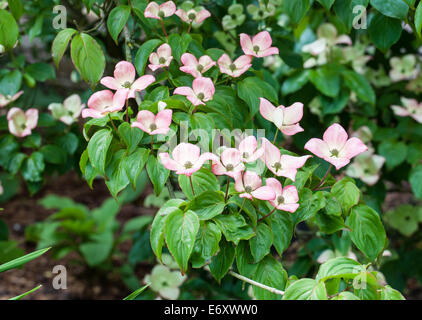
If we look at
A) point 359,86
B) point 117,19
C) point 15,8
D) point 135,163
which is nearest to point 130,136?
point 135,163

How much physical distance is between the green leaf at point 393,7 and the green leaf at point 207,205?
0.44 m

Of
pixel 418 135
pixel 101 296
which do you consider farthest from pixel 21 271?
pixel 418 135

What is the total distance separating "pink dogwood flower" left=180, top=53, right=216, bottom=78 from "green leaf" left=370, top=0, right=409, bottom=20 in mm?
307

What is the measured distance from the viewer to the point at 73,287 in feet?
5.97

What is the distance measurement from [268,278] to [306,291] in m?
0.11

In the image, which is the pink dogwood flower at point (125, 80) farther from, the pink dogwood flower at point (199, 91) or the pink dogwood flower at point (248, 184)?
the pink dogwood flower at point (248, 184)

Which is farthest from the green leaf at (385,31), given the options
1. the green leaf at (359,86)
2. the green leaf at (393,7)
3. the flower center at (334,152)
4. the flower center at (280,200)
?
the flower center at (280,200)

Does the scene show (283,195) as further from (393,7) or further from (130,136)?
(393,7)

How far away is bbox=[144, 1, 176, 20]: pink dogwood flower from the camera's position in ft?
2.42

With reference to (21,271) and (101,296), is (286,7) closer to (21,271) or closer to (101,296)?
(101,296)

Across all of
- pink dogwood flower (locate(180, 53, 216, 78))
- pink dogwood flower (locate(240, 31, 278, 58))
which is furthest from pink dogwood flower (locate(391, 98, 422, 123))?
pink dogwood flower (locate(180, 53, 216, 78))

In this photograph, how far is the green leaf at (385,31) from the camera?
860 millimetres

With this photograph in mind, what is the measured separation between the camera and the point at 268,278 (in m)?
0.66

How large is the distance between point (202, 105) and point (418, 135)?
0.79 m
